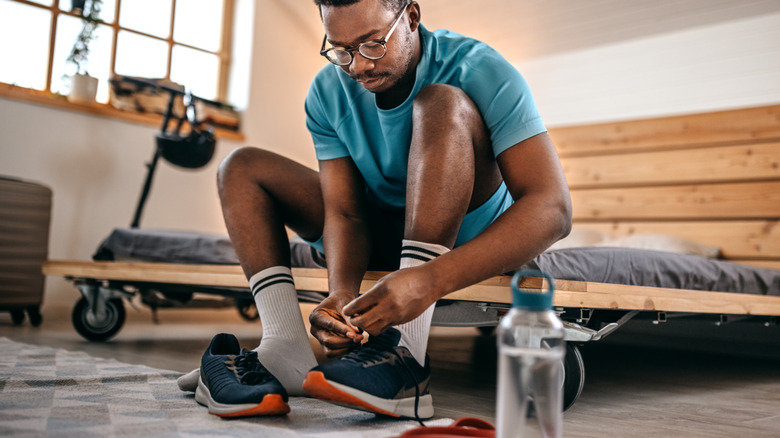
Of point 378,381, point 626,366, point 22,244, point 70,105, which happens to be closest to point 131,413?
point 378,381

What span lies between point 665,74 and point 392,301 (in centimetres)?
272

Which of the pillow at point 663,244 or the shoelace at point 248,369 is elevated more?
the pillow at point 663,244

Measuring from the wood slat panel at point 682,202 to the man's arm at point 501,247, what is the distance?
6.74 ft

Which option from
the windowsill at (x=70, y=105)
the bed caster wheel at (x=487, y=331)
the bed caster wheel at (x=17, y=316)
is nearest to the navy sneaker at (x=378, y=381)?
the bed caster wheel at (x=487, y=331)

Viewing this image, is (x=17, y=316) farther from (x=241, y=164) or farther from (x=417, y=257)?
(x=417, y=257)

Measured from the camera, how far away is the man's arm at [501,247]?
95 centimetres

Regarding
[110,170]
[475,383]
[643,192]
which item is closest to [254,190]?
[475,383]

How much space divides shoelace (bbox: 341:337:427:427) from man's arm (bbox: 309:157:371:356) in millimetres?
90

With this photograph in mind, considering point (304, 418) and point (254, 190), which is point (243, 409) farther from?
point (254, 190)

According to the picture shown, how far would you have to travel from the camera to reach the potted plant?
348 centimetres

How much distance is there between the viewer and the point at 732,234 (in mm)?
2875

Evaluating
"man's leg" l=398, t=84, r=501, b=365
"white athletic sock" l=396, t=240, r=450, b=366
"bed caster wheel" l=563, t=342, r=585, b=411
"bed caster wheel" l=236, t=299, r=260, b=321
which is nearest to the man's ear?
"man's leg" l=398, t=84, r=501, b=365

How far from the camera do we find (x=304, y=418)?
3.54 ft

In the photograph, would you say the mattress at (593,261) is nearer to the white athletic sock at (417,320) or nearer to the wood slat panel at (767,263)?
the white athletic sock at (417,320)
